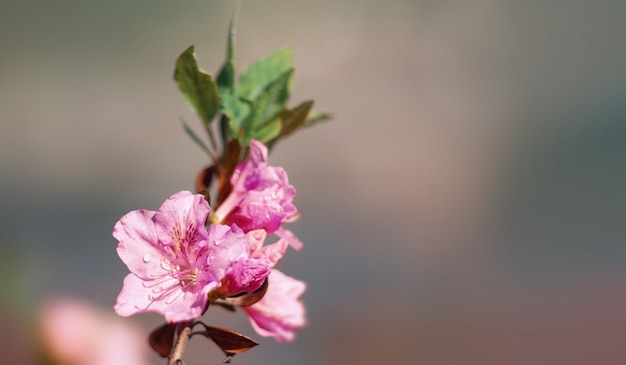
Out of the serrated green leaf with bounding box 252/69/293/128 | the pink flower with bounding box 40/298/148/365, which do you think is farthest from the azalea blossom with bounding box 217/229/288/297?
the pink flower with bounding box 40/298/148/365

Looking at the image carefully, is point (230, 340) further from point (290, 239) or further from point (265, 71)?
point (265, 71)

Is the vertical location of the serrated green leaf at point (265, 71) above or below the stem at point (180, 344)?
above

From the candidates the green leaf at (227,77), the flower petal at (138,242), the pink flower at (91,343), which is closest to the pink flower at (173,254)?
the flower petal at (138,242)

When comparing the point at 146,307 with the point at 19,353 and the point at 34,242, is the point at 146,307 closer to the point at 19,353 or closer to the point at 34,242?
the point at 19,353

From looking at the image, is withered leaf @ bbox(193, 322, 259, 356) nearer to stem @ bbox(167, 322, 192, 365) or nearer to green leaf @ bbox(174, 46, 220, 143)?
stem @ bbox(167, 322, 192, 365)

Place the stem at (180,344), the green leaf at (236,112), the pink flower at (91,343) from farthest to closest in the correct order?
the pink flower at (91,343) → the green leaf at (236,112) → the stem at (180,344)

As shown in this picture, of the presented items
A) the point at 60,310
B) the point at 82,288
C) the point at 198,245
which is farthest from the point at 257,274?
the point at 82,288

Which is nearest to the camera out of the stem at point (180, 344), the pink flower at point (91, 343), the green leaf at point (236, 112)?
the stem at point (180, 344)

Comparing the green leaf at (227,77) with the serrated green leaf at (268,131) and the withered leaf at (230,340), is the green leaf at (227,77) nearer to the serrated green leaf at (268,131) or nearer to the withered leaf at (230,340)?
the serrated green leaf at (268,131)

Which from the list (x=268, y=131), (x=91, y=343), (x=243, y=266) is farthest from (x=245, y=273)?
(x=91, y=343)
